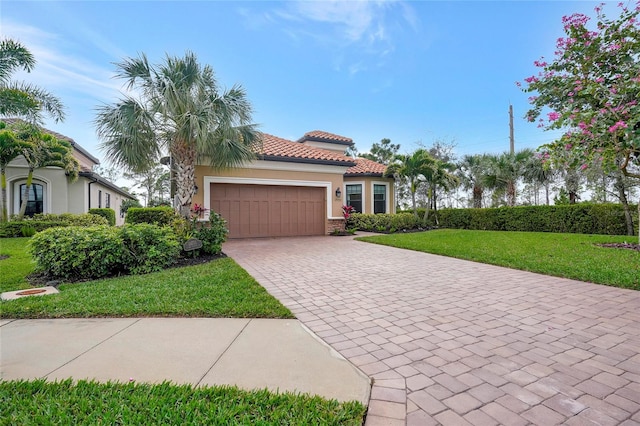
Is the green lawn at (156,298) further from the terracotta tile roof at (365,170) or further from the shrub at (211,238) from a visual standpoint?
the terracotta tile roof at (365,170)

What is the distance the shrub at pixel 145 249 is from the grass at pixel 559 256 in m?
6.94

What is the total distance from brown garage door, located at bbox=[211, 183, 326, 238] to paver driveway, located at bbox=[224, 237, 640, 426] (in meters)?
6.57

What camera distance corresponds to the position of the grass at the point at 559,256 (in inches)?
228

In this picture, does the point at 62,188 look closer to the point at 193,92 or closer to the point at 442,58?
the point at 193,92

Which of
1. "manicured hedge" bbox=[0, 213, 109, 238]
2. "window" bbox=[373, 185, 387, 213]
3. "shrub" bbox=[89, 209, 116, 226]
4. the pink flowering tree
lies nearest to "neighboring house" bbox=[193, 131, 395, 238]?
"window" bbox=[373, 185, 387, 213]

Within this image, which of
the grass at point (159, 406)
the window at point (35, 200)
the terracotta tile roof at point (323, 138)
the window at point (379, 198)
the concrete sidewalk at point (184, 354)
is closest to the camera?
the grass at point (159, 406)

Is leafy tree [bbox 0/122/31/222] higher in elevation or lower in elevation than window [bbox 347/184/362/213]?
higher

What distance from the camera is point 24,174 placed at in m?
14.6

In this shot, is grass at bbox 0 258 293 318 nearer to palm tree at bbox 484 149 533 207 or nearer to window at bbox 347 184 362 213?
window at bbox 347 184 362 213

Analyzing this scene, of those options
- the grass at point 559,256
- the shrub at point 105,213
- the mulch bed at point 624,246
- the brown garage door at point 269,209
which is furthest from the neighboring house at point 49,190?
the mulch bed at point 624,246

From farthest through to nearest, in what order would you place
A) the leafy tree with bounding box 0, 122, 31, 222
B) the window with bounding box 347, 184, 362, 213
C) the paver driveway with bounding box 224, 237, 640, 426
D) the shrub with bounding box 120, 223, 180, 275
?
1. the window with bounding box 347, 184, 362, 213
2. the leafy tree with bounding box 0, 122, 31, 222
3. the shrub with bounding box 120, 223, 180, 275
4. the paver driveway with bounding box 224, 237, 640, 426

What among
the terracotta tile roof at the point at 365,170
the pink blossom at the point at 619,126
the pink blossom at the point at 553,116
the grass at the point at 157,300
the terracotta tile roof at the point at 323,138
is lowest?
the grass at the point at 157,300

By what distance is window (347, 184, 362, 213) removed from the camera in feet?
57.6

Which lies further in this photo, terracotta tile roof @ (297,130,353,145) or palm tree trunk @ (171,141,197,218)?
terracotta tile roof @ (297,130,353,145)
